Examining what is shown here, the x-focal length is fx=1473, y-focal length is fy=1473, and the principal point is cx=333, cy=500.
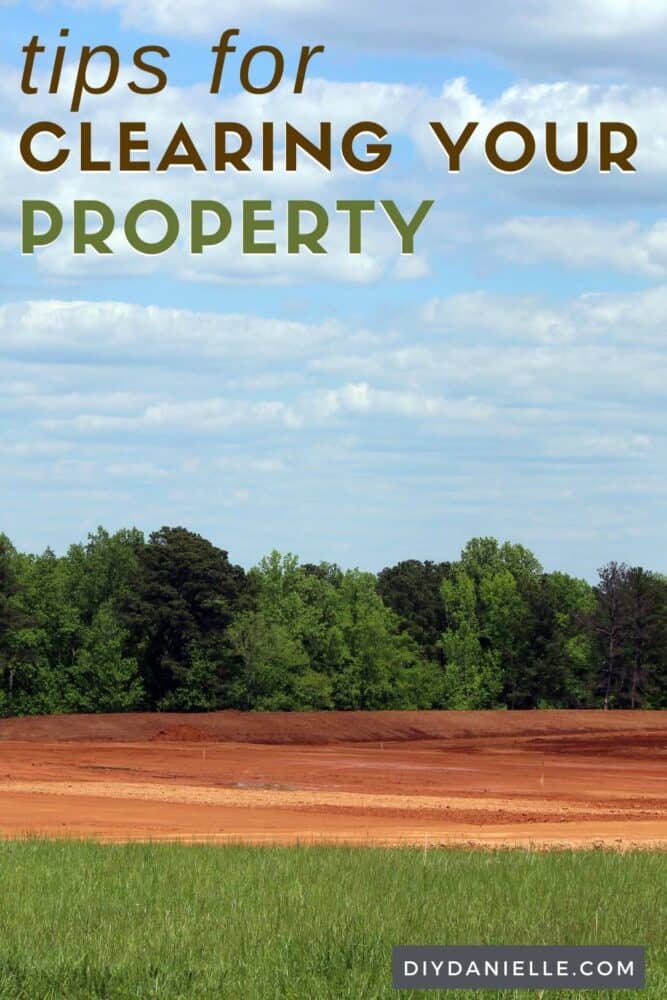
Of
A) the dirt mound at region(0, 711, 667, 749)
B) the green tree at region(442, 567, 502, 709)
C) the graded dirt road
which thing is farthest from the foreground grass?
the green tree at region(442, 567, 502, 709)

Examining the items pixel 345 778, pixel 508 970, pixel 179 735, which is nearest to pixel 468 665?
pixel 179 735

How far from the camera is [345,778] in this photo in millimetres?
45500

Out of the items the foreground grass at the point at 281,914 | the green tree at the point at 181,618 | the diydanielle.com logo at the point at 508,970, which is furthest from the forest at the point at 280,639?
the diydanielle.com logo at the point at 508,970

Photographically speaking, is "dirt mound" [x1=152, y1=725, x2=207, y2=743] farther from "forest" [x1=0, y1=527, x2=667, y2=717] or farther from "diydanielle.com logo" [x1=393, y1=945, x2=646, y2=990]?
"diydanielle.com logo" [x1=393, y1=945, x2=646, y2=990]

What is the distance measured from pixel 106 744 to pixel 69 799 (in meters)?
21.0

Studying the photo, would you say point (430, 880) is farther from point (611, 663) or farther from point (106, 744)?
point (611, 663)

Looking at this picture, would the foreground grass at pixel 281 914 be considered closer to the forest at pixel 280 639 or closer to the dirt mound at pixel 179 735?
the dirt mound at pixel 179 735

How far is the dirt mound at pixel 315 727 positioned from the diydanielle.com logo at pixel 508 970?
50463 millimetres

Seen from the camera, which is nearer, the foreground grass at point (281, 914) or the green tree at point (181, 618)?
the foreground grass at point (281, 914)

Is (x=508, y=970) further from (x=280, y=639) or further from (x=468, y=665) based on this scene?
(x=468, y=665)

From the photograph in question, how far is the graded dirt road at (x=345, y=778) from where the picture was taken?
1219 inches

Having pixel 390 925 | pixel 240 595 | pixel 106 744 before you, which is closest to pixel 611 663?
pixel 240 595

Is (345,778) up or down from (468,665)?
down

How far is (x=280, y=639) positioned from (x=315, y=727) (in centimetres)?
990
